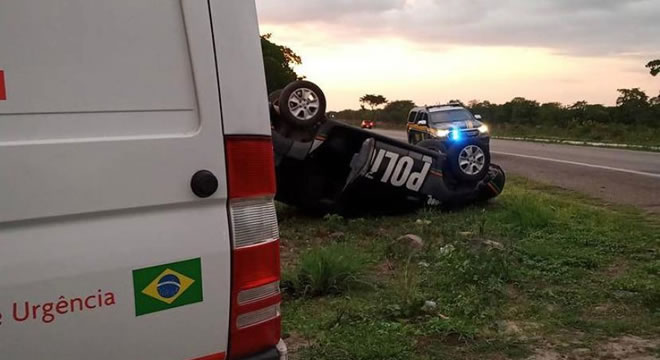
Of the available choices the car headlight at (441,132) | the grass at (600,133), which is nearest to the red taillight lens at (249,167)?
the car headlight at (441,132)

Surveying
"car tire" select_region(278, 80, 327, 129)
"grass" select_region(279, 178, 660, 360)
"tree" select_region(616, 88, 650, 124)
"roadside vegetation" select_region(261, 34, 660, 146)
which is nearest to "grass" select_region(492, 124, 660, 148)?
"roadside vegetation" select_region(261, 34, 660, 146)

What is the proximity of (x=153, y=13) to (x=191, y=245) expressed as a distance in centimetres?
73

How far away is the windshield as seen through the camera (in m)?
21.6

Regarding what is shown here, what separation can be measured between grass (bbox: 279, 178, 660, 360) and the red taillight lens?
7.22ft

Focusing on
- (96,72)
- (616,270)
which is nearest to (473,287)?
(616,270)

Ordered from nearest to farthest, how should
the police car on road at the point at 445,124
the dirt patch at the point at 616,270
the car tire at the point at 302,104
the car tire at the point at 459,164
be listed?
the dirt patch at the point at 616,270 → the car tire at the point at 302,104 → the car tire at the point at 459,164 → the police car on road at the point at 445,124

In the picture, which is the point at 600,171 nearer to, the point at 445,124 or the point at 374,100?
the point at 445,124

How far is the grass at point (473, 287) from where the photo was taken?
4.44m

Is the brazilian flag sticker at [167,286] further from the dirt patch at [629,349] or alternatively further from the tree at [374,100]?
the tree at [374,100]

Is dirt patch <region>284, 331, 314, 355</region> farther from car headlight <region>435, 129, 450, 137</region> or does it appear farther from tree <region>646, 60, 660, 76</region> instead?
tree <region>646, 60, 660, 76</region>

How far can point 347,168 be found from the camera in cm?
934

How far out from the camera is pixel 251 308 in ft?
7.41

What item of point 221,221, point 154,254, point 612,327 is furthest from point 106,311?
point 612,327

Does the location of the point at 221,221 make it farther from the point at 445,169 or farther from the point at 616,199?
the point at 616,199
